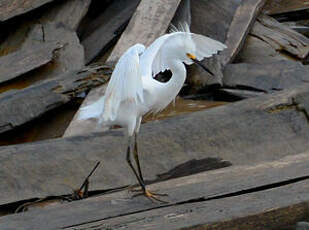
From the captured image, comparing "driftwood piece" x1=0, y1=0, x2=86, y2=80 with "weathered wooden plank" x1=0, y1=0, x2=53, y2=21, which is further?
"weathered wooden plank" x1=0, y1=0, x2=53, y2=21

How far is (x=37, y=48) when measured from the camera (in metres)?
5.47

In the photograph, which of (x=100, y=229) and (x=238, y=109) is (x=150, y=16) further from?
(x=100, y=229)

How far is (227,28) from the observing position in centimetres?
641

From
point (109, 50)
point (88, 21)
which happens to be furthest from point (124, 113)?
point (88, 21)

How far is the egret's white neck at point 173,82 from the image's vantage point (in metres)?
3.71

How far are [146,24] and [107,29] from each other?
582 millimetres

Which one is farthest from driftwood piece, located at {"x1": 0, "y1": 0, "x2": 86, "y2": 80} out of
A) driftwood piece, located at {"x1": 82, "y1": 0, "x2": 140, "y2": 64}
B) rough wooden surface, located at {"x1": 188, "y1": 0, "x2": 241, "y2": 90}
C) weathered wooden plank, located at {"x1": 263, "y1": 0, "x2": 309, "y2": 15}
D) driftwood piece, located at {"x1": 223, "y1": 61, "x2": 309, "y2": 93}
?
weathered wooden plank, located at {"x1": 263, "y1": 0, "x2": 309, "y2": 15}

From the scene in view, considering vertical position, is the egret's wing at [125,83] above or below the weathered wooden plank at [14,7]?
below

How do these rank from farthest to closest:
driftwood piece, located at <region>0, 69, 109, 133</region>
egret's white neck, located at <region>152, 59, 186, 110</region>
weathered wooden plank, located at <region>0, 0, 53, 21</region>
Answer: weathered wooden plank, located at <region>0, 0, 53, 21</region>
driftwood piece, located at <region>0, 69, 109, 133</region>
egret's white neck, located at <region>152, 59, 186, 110</region>

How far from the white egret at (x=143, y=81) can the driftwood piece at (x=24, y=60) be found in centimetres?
157

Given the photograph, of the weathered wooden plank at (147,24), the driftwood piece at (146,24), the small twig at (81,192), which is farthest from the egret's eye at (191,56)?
the weathered wooden plank at (147,24)

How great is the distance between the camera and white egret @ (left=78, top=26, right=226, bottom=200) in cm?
346

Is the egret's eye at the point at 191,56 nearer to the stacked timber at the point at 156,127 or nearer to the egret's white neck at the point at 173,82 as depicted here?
the egret's white neck at the point at 173,82

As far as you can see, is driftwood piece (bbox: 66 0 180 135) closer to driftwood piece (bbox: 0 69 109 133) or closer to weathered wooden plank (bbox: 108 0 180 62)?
weathered wooden plank (bbox: 108 0 180 62)
